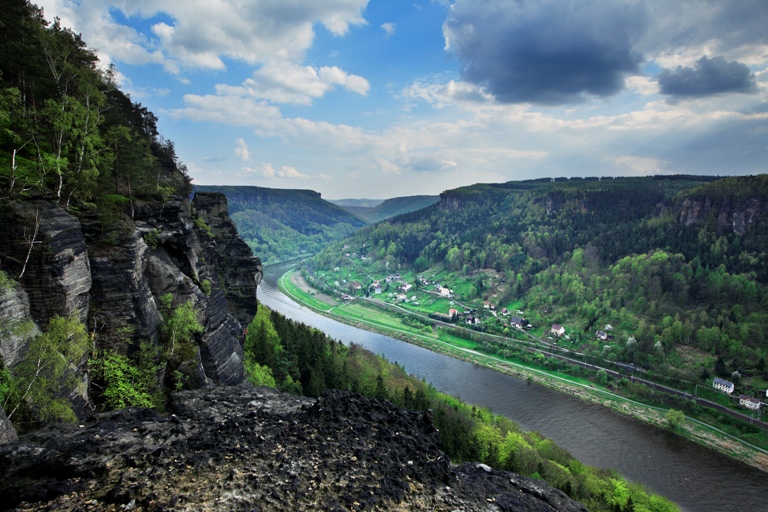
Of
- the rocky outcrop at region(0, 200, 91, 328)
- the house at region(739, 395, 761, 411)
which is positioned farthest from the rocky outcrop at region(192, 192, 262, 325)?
the house at region(739, 395, 761, 411)

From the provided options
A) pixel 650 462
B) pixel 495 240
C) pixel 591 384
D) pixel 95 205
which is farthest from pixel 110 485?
pixel 495 240

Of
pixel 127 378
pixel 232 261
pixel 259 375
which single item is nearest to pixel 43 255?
pixel 127 378

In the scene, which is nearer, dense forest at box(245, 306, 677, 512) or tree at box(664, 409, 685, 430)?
dense forest at box(245, 306, 677, 512)

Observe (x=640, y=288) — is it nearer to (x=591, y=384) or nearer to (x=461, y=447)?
(x=591, y=384)

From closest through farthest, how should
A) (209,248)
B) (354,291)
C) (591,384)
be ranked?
1. (209,248)
2. (591,384)
3. (354,291)

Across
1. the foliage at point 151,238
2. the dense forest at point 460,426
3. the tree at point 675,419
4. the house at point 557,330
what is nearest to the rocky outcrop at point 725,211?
the house at point 557,330

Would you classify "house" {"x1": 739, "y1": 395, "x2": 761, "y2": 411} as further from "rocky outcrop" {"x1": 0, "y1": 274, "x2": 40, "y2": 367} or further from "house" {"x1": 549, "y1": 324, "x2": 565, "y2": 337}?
"rocky outcrop" {"x1": 0, "y1": 274, "x2": 40, "y2": 367}
